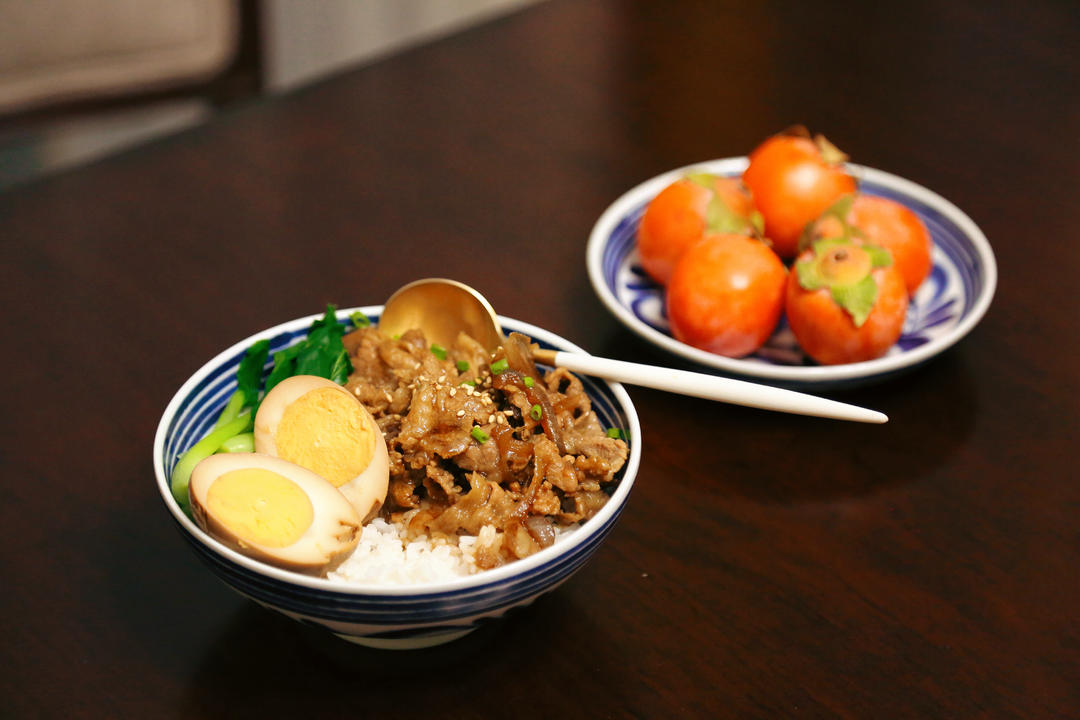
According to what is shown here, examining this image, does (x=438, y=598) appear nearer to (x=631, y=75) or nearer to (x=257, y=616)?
(x=257, y=616)

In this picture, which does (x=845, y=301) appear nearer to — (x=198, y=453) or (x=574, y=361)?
(x=574, y=361)

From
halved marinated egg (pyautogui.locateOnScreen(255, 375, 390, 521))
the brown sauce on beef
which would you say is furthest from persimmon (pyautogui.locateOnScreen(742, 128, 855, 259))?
halved marinated egg (pyautogui.locateOnScreen(255, 375, 390, 521))

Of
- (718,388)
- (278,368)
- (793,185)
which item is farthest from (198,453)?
(793,185)

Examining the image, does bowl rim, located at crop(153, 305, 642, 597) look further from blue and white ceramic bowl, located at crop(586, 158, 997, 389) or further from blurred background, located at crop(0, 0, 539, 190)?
blurred background, located at crop(0, 0, 539, 190)

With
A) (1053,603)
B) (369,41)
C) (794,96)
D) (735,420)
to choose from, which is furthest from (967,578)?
(369,41)

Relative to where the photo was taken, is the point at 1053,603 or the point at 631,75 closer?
the point at 1053,603

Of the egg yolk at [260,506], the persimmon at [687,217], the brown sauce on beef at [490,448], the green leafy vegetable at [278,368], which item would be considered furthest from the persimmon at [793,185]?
the egg yolk at [260,506]

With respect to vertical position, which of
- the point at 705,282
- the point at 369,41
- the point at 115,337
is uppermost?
the point at 705,282
